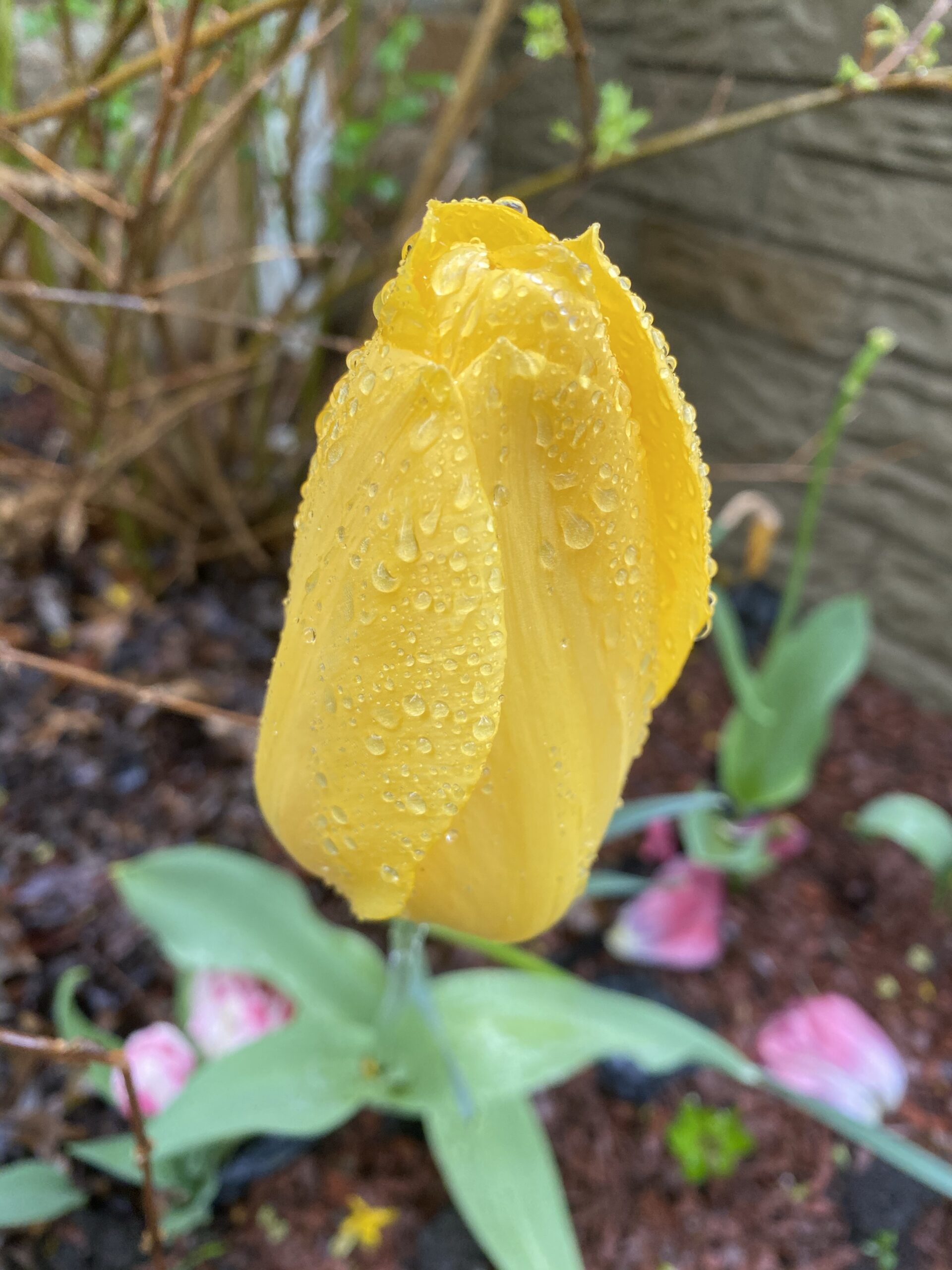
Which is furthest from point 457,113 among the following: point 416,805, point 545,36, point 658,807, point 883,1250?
point 883,1250

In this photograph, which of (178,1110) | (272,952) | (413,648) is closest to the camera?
(413,648)

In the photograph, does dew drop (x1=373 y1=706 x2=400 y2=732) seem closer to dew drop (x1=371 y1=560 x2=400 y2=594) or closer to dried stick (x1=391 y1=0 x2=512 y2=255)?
dew drop (x1=371 y1=560 x2=400 y2=594)

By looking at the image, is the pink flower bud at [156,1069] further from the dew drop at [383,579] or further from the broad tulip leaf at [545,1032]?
the dew drop at [383,579]

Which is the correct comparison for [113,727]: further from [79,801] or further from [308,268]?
[308,268]

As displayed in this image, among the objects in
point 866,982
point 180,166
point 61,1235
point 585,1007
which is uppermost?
point 180,166

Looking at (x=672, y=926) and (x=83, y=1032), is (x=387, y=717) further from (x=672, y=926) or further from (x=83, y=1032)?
(x=672, y=926)

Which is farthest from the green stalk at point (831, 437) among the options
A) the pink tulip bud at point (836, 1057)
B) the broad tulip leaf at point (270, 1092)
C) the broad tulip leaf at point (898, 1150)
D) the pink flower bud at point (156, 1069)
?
the pink flower bud at point (156, 1069)

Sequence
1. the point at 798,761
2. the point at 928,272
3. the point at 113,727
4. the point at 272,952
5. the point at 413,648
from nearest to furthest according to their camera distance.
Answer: the point at 413,648, the point at 272,952, the point at 798,761, the point at 113,727, the point at 928,272

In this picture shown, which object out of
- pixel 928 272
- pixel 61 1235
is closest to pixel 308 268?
pixel 928 272
